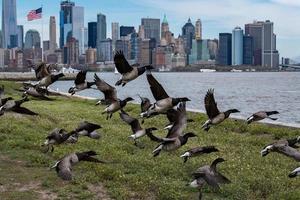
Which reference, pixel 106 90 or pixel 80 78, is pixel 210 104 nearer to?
pixel 106 90

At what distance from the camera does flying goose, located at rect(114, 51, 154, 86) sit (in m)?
9.36

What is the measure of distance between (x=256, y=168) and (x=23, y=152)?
26.3 ft

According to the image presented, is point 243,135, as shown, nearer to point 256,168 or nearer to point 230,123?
point 230,123

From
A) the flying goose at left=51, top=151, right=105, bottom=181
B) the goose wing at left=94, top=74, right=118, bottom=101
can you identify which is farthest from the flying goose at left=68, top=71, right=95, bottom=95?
the flying goose at left=51, top=151, right=105, bottom=181

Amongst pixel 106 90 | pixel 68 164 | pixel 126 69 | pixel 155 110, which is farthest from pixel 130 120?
pixel 126 69

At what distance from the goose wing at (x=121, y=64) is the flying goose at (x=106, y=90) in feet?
1.70

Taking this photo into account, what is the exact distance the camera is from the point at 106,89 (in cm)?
1005

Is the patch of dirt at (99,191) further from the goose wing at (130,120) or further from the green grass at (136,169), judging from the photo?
the goose wing at (130,120)

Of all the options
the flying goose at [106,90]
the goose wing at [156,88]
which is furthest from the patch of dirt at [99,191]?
the goose wing at [156,88]

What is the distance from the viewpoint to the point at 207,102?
10281 millimetres

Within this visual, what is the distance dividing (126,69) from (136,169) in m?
8.91

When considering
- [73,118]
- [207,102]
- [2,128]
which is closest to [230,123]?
[73,118]

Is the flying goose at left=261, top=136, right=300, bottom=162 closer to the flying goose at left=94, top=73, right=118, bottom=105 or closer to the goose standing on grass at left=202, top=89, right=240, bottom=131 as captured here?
the goose standing on grass at left=202, top=89, right=240, bottom=131

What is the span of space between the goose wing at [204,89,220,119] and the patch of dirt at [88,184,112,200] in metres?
5.53
